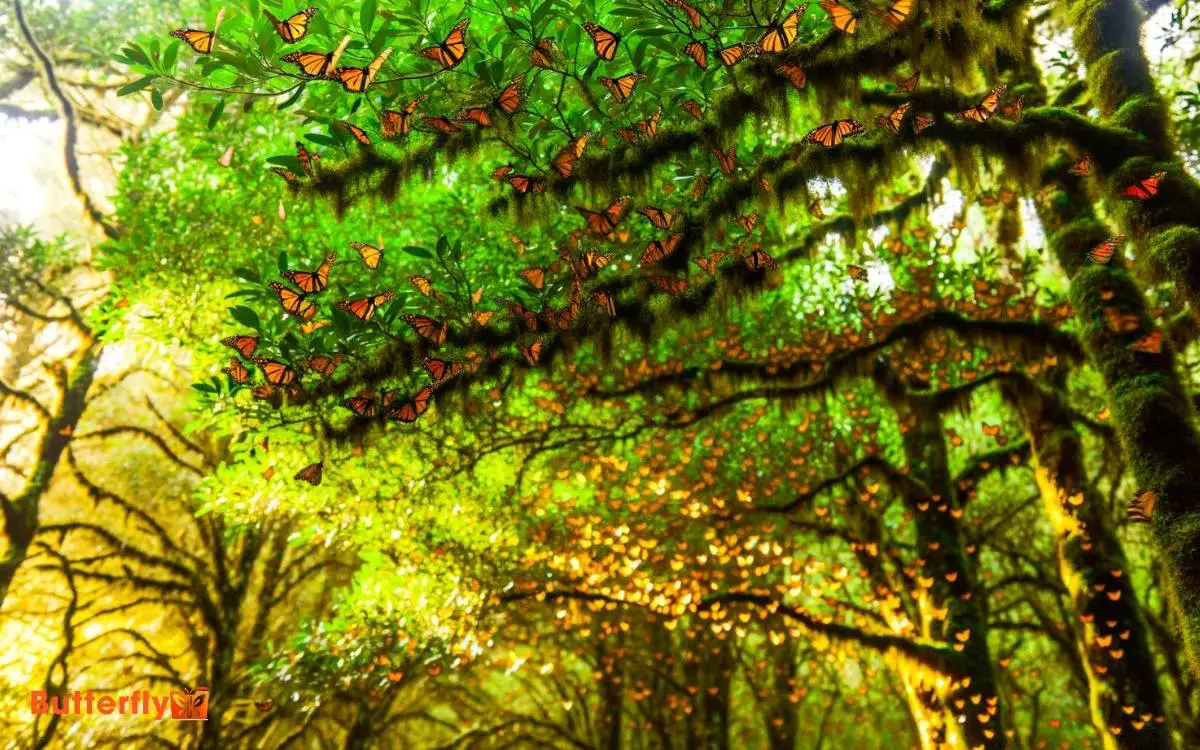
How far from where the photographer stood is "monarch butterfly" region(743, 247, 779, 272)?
4.70 meters

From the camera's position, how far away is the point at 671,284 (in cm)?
482

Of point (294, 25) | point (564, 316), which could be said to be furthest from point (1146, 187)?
point (294, 25)

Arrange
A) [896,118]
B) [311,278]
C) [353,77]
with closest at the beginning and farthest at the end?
[353,77], [896,118], [311,278]

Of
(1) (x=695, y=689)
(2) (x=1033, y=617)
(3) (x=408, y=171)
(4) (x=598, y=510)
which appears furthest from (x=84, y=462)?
(2) (x=1033, y=617)

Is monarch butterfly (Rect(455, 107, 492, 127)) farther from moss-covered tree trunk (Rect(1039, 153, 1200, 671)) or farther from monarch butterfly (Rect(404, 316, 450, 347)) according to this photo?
moss-covered tree trunk (Rect(1039, 153, 1200, 671))

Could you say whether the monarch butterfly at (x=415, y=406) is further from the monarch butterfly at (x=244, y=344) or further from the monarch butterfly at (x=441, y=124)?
the monarch butterfly at (x=441, y=124)

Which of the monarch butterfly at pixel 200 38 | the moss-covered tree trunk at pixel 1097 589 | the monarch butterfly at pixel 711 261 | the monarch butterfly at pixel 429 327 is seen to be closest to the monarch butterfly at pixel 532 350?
the monarch butterfly at pixel 429 327

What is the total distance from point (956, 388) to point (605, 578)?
600cm

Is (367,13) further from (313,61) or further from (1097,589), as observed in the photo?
(1097,589)

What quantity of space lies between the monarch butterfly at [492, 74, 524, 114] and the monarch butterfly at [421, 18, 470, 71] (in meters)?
0.33

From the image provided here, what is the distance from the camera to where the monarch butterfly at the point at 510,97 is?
150 inches

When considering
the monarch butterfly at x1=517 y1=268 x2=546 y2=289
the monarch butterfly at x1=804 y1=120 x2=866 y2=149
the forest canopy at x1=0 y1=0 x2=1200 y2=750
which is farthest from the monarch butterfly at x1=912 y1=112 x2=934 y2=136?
the monarch butterfly at x1=517 y1=268 x2=546 y2=289

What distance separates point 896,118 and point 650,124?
1.49 m

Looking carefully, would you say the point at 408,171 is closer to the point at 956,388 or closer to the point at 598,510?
the point at 956,388
